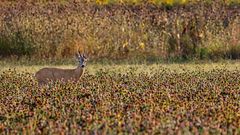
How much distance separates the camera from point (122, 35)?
58.5ft

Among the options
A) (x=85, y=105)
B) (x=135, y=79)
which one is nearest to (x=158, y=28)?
(x=135, y=79)

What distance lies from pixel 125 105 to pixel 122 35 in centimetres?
942

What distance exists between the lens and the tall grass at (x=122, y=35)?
17.3 metres

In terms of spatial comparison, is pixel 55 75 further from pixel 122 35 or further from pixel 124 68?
pixel 122 35

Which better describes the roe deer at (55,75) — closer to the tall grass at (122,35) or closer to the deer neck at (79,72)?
the deer neck at (79,72)

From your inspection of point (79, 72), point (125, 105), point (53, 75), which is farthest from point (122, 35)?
point (125, 105)

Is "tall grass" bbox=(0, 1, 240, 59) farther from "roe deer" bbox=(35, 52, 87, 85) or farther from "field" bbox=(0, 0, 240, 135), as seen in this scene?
"roe deer" bbox=(35, 52, 87, 85)

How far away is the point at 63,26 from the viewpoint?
1775 centimetres

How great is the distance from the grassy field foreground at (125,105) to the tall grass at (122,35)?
540cm

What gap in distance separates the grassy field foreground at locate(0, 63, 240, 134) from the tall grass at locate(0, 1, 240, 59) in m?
5.40

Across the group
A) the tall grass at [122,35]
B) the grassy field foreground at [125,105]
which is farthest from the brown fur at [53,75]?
the tall grass at [122,35]

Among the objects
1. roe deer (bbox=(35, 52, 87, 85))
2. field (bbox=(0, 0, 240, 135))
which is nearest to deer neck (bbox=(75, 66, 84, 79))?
roe deer (bbox=(35, 52, 87, 85))

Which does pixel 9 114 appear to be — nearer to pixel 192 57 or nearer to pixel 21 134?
pixel 21 134

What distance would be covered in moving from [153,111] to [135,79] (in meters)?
3.49
